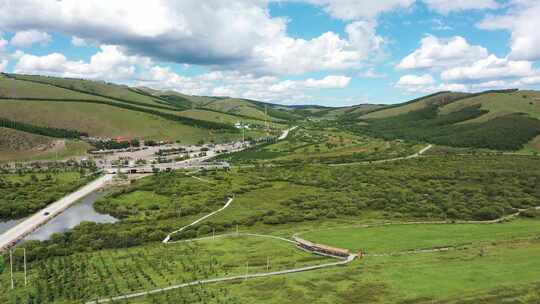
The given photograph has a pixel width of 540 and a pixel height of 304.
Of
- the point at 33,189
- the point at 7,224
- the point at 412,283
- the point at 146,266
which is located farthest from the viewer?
the point at 33,189

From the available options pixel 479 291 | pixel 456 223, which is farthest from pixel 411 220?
pixel 479 291

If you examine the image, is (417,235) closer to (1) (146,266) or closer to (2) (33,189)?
(1) (146,266)

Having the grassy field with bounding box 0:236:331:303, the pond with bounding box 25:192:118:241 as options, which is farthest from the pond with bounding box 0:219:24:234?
the grassy field with bounding box 0:236:331:303

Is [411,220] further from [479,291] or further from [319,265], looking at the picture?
[479,291]

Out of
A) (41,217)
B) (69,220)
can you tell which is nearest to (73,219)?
(69,220)

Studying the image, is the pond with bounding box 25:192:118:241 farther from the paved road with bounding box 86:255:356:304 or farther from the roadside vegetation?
the paved road with bounding box 86:255:356:304

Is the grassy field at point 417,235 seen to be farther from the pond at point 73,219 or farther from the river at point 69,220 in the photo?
the river at point 69,220
